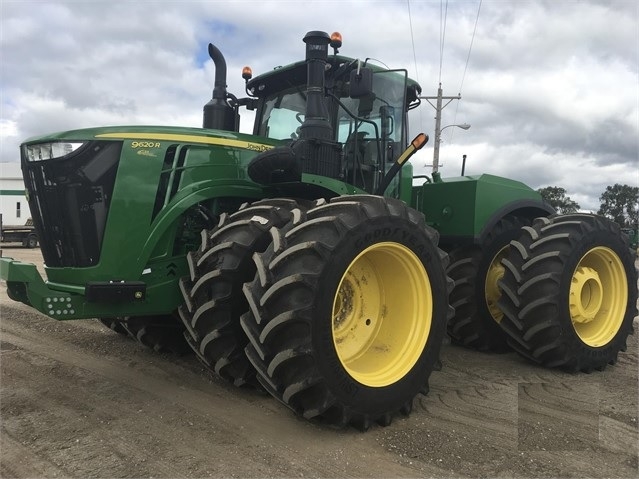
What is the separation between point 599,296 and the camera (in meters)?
5.50

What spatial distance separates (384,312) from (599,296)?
2769 millimetres

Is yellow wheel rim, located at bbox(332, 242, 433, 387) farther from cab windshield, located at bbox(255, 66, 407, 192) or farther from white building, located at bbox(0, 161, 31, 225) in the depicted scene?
white building, located at bbox(0, 161, 31, 225)

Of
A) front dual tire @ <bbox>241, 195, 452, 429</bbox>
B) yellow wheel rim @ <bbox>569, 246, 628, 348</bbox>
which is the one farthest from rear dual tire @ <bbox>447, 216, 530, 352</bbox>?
front dual tire @ <bbox>241, 195, 452, 429</bbox>

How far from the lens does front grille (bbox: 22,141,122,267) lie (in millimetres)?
3662

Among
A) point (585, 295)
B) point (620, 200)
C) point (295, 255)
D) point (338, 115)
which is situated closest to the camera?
point (295, 255)

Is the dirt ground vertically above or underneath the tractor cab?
underneath

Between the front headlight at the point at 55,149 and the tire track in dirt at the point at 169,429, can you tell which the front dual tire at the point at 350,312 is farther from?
the front headlight at the point at 55,149

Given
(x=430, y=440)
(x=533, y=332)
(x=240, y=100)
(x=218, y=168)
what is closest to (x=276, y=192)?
(x=218, y=168)

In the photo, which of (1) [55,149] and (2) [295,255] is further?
(1) [55,149]

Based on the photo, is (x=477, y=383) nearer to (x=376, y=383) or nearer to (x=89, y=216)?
(x=376, y=383)

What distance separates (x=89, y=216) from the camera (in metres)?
3.69

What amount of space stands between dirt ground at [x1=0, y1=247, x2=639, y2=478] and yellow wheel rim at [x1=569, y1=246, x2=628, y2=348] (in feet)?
1.54

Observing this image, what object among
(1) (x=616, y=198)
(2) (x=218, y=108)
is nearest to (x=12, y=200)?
(2) (x=218, y=108)

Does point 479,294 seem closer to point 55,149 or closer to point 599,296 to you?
point 599,296
